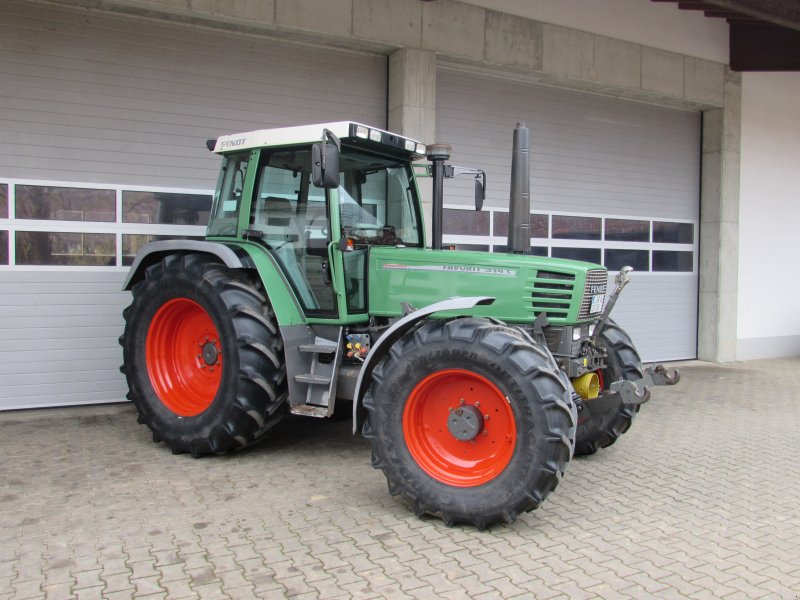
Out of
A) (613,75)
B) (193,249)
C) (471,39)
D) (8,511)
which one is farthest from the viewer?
(613,75)

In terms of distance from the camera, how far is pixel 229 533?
3814 millimetres

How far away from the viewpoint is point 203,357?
537 centimetres

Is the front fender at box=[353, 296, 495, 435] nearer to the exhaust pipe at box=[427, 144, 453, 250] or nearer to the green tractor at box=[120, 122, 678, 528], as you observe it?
the green tractor at box=[120, 122, 678, 528]

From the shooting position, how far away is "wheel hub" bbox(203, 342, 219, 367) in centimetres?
531

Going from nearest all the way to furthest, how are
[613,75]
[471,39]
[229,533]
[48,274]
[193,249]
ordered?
[229,533]
[193,249]
[48,274]
[471,39]
[613,75]

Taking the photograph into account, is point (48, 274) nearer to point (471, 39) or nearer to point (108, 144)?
point (108, 144)

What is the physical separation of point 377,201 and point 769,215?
28.1 ft

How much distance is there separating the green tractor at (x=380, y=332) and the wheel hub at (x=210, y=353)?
12mm

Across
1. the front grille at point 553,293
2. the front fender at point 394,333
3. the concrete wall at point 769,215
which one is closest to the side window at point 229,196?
the front fender at point 394,333

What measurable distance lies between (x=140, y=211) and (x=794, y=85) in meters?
10.3

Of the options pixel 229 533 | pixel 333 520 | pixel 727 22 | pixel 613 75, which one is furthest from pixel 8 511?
pixel 727 22

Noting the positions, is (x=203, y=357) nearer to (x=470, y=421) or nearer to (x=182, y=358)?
(x=182, y=358)

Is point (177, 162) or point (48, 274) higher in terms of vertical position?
point (177, 162)

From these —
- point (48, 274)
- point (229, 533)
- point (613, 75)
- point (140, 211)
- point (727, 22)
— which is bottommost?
point (229, 533)
